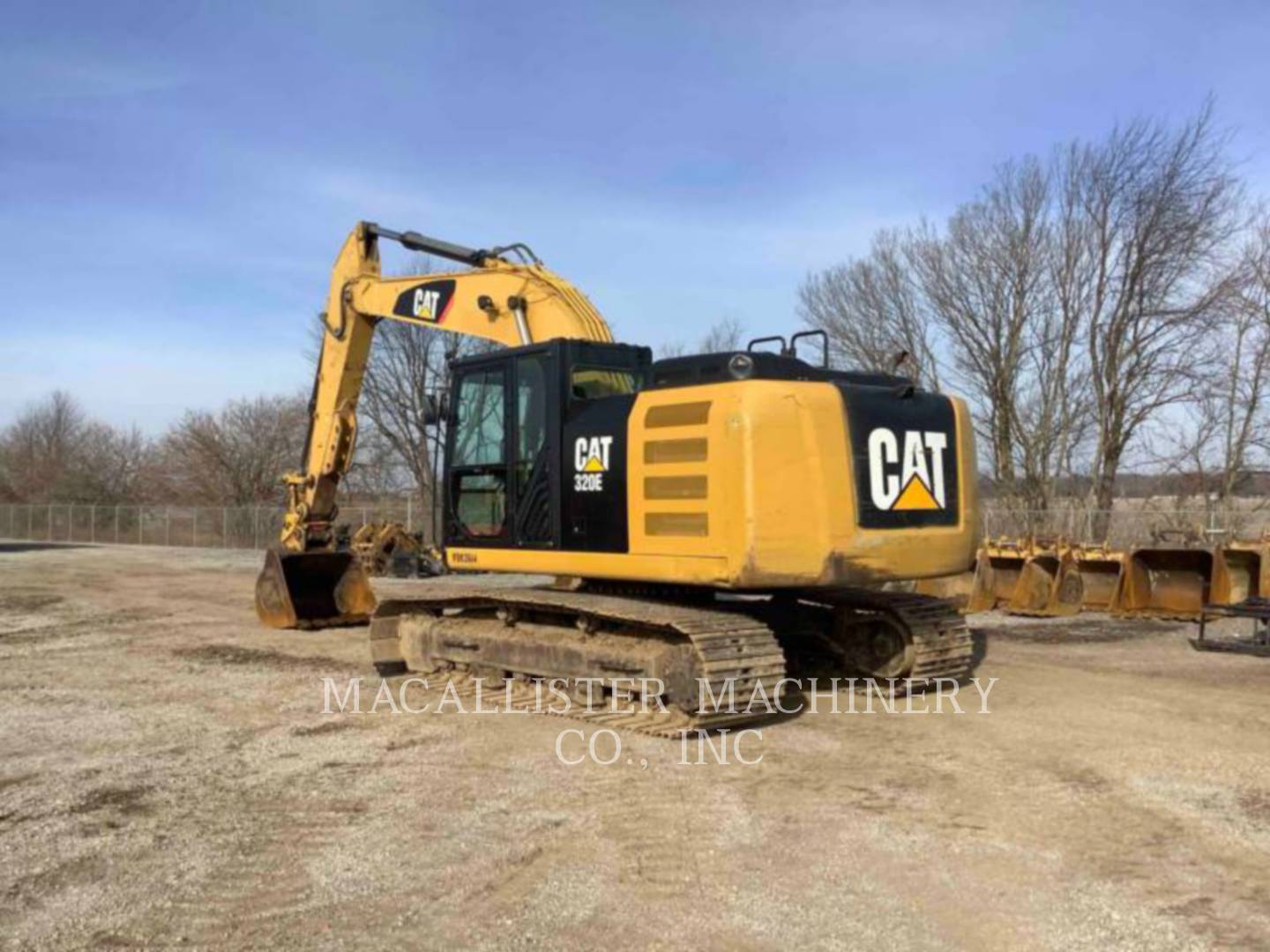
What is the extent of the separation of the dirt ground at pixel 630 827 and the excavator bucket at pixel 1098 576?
545 cm

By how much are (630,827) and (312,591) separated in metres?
8.64

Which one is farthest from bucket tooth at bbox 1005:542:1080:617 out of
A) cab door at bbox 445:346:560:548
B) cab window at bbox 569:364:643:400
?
cab door at bbox 445:346:560:548

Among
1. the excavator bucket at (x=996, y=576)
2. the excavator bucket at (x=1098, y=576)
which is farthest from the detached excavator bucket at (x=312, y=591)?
the excavator bucket at (x=1098, y=576)

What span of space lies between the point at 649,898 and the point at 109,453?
6737cm

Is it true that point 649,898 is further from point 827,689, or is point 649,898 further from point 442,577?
point 442,577

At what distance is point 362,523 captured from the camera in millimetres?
36312

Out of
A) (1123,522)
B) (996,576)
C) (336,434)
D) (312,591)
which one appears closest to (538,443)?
(336,434)

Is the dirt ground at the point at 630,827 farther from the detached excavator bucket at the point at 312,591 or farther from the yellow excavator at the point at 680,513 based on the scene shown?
the detached excavator bucket at the point at 312,591

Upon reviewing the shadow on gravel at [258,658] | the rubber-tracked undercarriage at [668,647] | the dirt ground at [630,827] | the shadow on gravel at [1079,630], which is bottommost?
the dirt ground at [630,827]

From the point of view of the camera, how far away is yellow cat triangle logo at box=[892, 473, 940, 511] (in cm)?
739

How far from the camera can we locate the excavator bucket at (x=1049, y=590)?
14.6 m

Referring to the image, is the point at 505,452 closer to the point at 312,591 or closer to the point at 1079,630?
the point at 312,591

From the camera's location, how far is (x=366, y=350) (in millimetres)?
12812

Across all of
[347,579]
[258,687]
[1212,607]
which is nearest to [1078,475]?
[1212,607]
